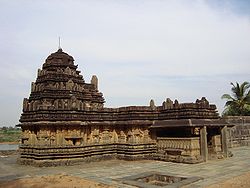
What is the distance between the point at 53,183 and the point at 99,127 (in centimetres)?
764

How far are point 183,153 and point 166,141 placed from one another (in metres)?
1.61

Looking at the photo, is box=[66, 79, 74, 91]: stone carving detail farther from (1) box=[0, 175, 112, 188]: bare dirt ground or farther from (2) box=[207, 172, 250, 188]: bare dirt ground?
(2) box=[207, 172, 250, 188]: bare dirt ground

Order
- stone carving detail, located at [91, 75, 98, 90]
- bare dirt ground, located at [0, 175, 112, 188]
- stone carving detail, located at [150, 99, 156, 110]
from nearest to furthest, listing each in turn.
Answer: bare dirt ground, located at [0, 175, 112, 188] → stone carving detail, located at [150, 99, 156, 110] → stone carving detail, located at [91, 75, 98, 90]

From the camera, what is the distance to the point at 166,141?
646 inches

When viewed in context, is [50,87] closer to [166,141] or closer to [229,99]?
[166,141]

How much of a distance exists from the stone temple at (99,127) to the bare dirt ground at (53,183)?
Result: 4.20 meters

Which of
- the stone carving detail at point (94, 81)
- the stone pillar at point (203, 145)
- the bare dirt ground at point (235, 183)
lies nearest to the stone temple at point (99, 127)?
the stone pillar at point (203, 145)

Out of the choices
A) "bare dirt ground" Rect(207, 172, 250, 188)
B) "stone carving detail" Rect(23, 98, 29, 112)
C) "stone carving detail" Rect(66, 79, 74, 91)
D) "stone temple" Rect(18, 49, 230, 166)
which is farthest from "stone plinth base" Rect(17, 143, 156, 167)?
"bare dirt ground" Rect(207, 172, 250, 188)

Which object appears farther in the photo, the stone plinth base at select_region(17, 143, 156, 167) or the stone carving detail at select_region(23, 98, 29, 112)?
the stone carving detail at select_region(23, 98, 29, 112)

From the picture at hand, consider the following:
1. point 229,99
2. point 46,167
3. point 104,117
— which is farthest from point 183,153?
point 229,99

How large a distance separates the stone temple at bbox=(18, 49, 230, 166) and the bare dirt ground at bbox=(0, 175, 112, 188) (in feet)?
13.8

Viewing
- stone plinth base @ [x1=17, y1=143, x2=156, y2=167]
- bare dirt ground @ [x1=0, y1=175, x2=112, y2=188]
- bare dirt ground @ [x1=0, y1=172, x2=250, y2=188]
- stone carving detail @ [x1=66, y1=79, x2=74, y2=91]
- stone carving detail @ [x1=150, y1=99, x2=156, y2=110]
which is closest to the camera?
bare dirt ground @ [x1=0, y1=172, x2=250, y2=188]

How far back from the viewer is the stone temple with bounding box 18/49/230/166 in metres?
15.2

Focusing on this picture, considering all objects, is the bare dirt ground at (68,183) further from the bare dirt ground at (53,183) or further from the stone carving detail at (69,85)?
the stone carving detail at (69,85)
